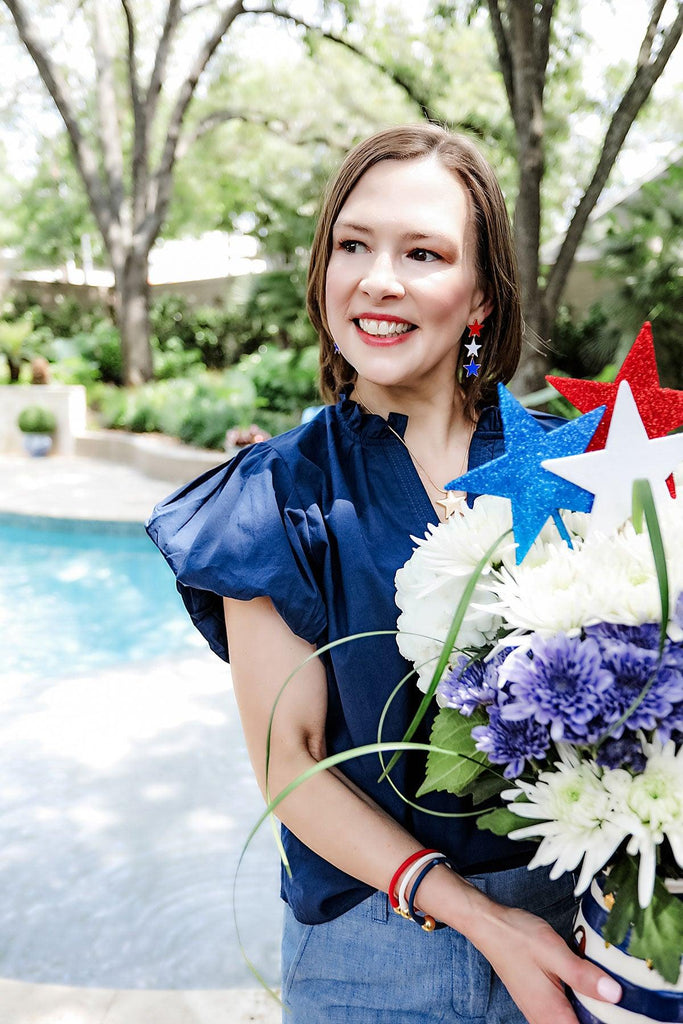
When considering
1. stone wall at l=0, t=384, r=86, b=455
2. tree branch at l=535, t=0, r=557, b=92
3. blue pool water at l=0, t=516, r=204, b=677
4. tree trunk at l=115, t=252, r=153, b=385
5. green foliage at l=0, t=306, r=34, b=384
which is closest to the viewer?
blue pool water at l=0, t=516, r=204, b=677

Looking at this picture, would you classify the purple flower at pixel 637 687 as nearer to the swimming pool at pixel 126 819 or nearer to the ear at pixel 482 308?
the ear at pixel 482 308

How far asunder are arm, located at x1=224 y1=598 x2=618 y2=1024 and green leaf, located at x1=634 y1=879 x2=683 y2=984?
21cm

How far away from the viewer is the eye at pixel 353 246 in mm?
1217

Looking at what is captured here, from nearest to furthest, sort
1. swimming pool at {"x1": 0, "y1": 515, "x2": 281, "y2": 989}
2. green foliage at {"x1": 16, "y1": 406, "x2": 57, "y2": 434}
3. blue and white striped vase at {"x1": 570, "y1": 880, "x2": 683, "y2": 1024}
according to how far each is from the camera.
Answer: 1. blue and white striped vase at {"x1": 570, "y1": 880, "x2": 683, "y2": 1024}
2. swimming pool at {"x1": 0, "y1": 515, "x2": 281, "y2": 989}
3. green foliage at {"x1": 16, "y1": 406, "x2": 57, "y2": 434}

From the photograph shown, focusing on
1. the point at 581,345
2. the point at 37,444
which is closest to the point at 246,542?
the point at 37,444

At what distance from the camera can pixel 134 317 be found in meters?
13.7

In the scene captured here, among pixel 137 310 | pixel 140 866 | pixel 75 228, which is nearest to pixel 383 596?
pixel 140 866

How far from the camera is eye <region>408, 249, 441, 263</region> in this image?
1.19m

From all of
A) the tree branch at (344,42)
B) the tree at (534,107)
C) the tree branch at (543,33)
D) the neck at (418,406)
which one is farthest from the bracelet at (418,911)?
the tree branch at (344,42)

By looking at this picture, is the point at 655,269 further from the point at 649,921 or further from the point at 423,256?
the point at 649,921

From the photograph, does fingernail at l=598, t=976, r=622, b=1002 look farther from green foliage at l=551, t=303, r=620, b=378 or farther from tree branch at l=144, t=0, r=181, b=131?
tree branch at l=144, t=0, r=181, b=131

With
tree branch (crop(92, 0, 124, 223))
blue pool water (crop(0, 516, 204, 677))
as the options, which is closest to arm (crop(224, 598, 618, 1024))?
blue pool water (crop(0, 516, 204, 677))

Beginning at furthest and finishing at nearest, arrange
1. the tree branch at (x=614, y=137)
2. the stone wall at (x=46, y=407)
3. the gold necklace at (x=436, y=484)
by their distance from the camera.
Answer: the stone wall at (x=46, y=407)
the tree branch at (x=614, y=137)
the gold necklace at (x=436, y=484)

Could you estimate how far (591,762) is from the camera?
724 millimetres
